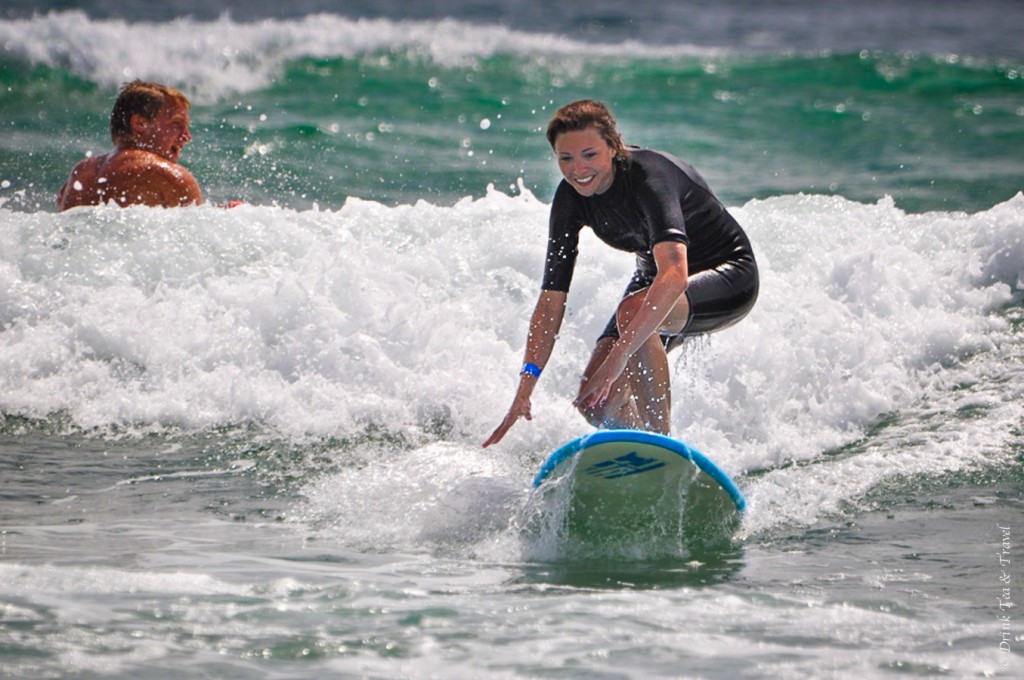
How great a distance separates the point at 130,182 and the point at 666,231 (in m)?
4.18

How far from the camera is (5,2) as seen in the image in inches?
891

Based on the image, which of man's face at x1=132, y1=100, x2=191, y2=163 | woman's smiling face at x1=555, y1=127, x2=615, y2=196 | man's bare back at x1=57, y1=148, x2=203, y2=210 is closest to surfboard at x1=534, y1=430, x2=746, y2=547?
woman's smiling face at x1=555, y1=127, x2=615, y2=196

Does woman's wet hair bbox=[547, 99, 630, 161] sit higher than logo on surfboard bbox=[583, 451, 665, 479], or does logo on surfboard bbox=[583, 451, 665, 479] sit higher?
woman's wet hair bbox=[547, 99, 630, 161]

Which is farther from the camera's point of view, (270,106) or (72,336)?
(270,106)

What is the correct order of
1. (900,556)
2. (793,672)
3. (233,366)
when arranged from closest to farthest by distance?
(793,672) < (900,556) < (233,366)

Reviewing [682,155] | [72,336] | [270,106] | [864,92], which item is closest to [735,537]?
[72,336]

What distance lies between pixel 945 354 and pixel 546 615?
13.5 feet

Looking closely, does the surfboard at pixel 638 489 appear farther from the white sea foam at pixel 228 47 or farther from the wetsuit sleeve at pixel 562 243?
the white sea foam at pixel 228 47

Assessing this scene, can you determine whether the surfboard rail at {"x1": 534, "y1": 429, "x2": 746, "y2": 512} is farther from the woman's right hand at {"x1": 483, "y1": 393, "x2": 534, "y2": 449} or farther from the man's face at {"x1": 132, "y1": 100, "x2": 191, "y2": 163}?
the man's face at {"x1": 132, "y1": 100, "x2": 191, "y2": 163}

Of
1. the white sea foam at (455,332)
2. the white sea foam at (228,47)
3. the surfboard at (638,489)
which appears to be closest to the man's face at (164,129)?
the white sea foam at (455,332)

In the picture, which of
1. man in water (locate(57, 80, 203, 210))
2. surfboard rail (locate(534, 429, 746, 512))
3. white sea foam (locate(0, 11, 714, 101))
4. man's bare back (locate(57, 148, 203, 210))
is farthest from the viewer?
white sea foam (locate(0, 11, 714, 101))

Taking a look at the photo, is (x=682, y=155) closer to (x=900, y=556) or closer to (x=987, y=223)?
(x=987, y=223)

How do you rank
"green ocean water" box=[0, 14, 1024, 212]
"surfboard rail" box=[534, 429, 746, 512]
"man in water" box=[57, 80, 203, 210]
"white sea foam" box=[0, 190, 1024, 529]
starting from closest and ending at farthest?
"surfboard rail" box=[534, 429, 746, 512]
"white sea foam" box=[0, 190, 1024, 529]
"man in water" box=[57, 80, 203, 210]
"green ocean water" box=[0, 14, 1024, 212]

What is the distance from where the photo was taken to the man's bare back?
7.72 meters
